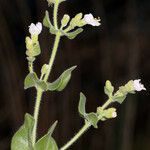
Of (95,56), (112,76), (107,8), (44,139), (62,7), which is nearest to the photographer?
(44,139)

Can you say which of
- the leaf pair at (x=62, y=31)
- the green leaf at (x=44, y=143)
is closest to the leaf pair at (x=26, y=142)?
the green leaf at (x=44, y=143)

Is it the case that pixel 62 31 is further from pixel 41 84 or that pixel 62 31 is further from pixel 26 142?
pixel 26 142

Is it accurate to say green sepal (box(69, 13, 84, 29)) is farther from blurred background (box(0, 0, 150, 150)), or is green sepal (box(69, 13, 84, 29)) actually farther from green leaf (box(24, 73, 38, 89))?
blurred background (box(0, 0, 150, 150))

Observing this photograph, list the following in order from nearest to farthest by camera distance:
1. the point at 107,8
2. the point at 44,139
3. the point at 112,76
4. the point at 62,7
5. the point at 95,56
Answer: the point at 44,139 → the point at 62,7 → the point at 112,76 → the point at 95,56 → the point at 107,8

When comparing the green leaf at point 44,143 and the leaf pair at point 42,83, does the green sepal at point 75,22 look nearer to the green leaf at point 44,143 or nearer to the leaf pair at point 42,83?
the leaf pair at point 42,83

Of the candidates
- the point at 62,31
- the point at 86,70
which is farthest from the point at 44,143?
the point at 86,70

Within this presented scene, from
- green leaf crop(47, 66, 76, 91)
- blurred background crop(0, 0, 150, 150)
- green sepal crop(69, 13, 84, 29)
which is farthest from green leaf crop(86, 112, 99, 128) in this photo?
blurred background crop(0, 0, 150, 150)

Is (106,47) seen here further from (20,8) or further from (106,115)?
(106,115)

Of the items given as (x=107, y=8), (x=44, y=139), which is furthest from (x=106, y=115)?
(x=107, y=8)

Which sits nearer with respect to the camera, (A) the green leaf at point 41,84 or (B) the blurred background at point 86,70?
(A) the green leaf at point 41,84
